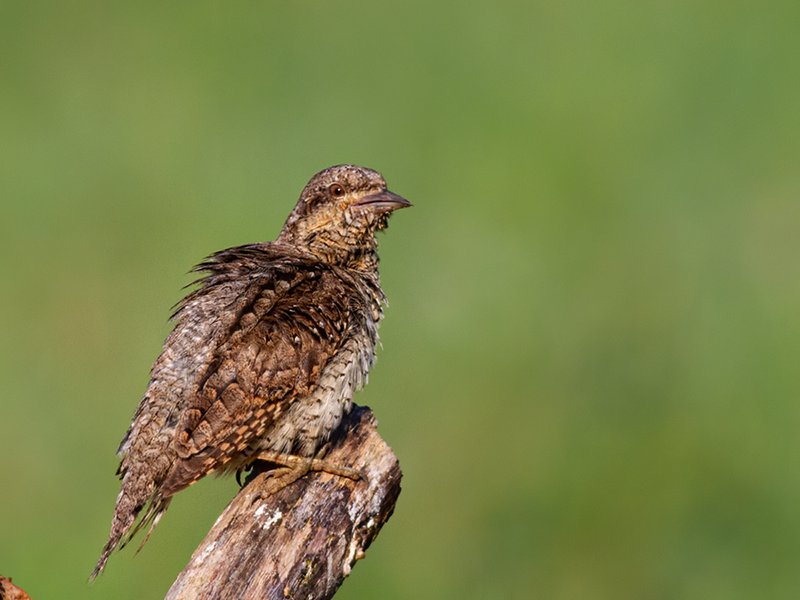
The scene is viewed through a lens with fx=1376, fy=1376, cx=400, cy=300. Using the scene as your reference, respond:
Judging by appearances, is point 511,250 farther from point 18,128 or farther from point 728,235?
point 18,128

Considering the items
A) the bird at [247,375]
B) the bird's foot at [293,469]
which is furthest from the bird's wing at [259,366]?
the bird's foot at [293,469]

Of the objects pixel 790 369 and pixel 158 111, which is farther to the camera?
pixel 158 111

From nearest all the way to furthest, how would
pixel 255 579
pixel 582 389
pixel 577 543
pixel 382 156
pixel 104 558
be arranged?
pixel 255 579
pixel 104 558
pixel 577 543
pixel 582 389
pixel 382 156

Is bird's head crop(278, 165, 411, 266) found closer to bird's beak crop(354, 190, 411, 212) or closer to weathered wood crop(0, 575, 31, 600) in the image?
bird's beak crop(354, 190, 411, 212)

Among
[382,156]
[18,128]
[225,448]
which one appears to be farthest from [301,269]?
[18,128]

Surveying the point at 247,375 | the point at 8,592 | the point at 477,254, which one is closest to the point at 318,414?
the point at 247,375

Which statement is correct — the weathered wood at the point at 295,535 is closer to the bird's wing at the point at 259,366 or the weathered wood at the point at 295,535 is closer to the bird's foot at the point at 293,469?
the bird's foot at the point at 293,469
